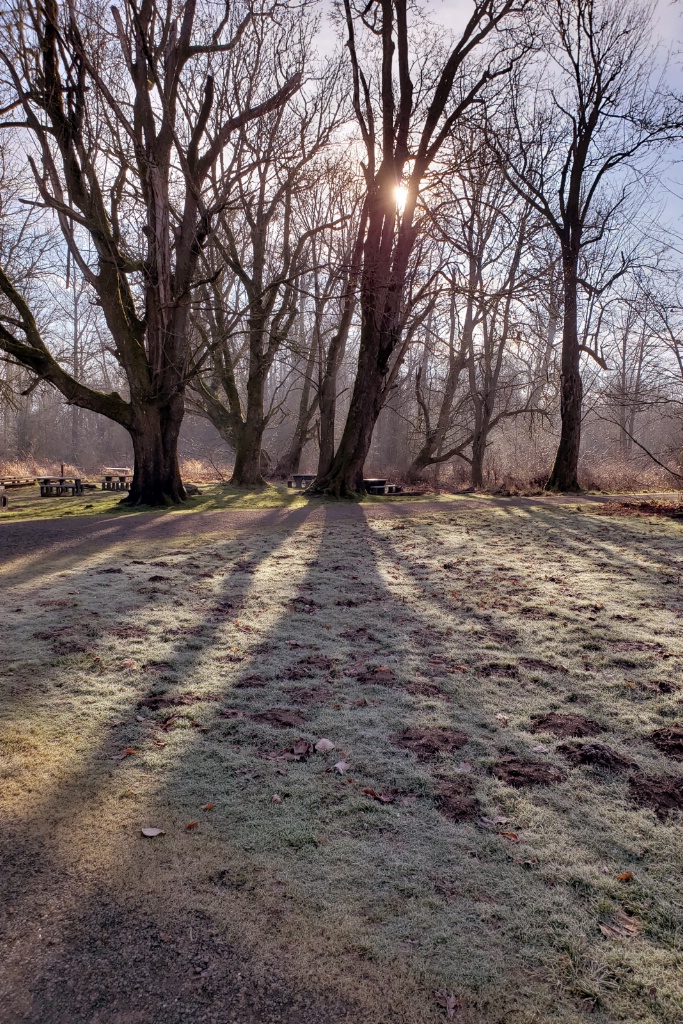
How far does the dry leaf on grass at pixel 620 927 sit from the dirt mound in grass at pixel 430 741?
3.85 ft

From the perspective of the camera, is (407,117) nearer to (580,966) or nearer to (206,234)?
(206,234)

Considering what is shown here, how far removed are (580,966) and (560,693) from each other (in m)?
2.19

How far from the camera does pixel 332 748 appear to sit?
3.42 meters

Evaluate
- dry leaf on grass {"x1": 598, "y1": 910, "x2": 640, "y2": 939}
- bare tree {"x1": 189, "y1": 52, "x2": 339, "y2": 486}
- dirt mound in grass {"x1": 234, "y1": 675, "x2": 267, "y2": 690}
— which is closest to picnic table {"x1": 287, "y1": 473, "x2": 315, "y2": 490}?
bare tree {"x1": 189, "y1": 52, "x2": 339, "y2": 486}

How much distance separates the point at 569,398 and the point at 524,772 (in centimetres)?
1714

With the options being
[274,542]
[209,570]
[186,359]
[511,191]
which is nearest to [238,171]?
[186,359]

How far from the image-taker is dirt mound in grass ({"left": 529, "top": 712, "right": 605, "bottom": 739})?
11.9 ft

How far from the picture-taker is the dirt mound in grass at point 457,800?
2863 millimetres

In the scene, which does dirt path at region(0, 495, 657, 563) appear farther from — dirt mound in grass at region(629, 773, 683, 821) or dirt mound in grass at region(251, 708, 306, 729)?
dirt mound in grass at region(629, 773, 683, 821)

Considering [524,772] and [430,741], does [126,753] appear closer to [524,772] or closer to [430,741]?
[430,741]

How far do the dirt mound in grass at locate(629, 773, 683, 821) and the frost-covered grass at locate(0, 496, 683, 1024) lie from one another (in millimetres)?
78

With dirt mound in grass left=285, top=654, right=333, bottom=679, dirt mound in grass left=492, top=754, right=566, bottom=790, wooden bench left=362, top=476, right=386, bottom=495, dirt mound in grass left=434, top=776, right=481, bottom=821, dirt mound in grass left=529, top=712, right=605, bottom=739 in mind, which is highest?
wooden bench left=362, top=476, right=386, bottom=495

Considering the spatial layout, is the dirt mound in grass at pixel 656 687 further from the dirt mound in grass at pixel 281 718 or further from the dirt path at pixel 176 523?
the dirt path at pixel 176 523

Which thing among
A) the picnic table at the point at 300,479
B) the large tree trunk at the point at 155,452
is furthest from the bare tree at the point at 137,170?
the picnic table at the point at 300,479
